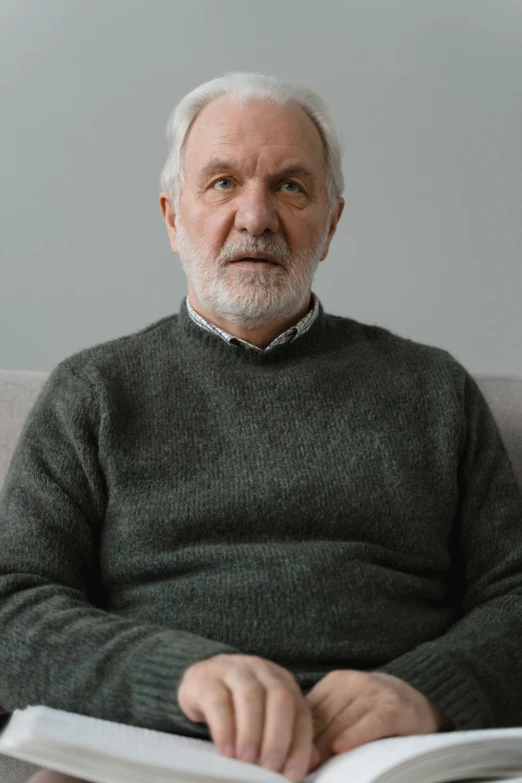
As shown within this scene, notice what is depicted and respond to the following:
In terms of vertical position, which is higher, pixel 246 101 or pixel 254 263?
pixel 246 101

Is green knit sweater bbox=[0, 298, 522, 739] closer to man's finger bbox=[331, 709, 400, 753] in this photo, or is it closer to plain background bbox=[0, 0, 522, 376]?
man's finger bbox=[331, 709, 400, 753]

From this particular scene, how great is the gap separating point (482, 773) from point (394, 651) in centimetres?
39

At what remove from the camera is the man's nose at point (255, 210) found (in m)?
1.55

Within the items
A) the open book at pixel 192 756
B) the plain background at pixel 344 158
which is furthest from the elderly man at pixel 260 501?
the plain background at pixel 344 158

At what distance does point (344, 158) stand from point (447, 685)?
1.55 meters

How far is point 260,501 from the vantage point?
1361 millimetres

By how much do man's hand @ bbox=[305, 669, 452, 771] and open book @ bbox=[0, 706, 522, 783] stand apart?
0.26 feet

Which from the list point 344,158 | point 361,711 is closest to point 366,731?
point 361,711

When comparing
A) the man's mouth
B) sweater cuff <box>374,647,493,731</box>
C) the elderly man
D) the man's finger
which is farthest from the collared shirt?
the man's finger

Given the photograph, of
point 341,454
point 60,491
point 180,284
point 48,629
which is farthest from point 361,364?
point 180,284

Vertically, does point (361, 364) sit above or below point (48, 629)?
above

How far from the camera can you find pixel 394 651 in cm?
131

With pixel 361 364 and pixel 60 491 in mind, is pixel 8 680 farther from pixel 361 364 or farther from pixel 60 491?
pixel 361 364

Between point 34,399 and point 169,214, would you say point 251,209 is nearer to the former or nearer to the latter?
point 169,214
